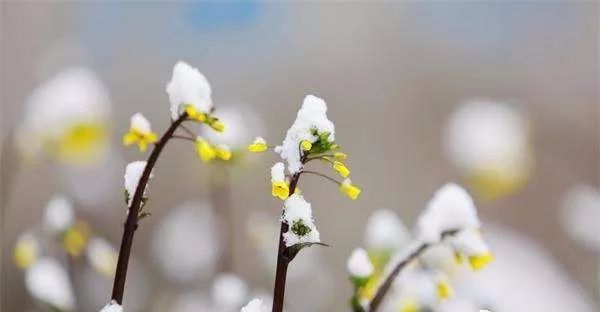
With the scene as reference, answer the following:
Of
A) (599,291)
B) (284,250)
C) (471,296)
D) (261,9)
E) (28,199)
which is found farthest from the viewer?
(261,9)

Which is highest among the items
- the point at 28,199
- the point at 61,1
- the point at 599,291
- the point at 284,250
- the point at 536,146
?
the point at 61,1

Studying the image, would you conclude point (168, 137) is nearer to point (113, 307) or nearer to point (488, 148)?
point (113, 307)

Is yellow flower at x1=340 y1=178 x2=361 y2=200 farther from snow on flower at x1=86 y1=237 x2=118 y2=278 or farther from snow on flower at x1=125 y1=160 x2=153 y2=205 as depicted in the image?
snow on flower at x1=86 y1=237 x2=118 y2=278

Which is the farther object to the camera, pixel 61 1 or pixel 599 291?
pixel 61 1

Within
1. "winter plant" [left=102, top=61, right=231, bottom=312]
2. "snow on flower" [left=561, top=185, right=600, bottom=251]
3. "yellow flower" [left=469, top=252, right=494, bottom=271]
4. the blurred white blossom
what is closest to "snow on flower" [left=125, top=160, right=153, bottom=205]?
"winter plant" [left=102, top=61, right=231, bottom=312]

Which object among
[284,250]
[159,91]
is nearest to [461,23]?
[159,91]

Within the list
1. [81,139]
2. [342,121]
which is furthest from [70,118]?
[342,121]

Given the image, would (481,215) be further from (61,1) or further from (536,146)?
(61,1)
